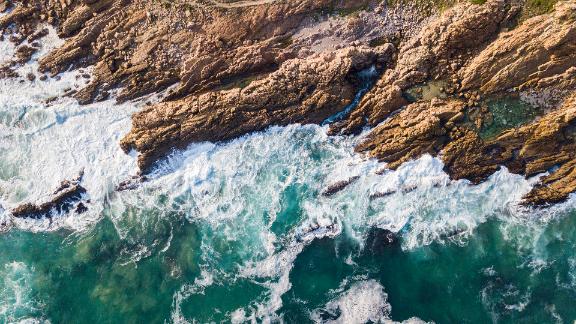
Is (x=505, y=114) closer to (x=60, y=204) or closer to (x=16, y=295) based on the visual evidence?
(x=60, y=204)

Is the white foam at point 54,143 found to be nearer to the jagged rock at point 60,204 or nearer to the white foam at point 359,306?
the jagged rock at point 60,204

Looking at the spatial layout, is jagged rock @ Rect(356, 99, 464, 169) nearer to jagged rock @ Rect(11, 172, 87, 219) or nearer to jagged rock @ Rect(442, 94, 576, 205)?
jagged rock @ Rect(442, 94, 576, 205)

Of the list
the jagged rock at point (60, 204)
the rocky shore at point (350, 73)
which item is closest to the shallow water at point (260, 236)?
the jagged rock at point (60, 204)

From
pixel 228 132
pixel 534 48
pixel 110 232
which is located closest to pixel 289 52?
pixel 228 132

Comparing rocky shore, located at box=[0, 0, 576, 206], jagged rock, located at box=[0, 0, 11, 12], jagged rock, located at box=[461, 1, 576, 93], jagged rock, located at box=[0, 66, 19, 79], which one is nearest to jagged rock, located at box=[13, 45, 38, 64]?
jagged rock, located at box=[0, 66, 19, 79]

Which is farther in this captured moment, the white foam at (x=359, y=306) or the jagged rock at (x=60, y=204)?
the jagged rock at (x=60, y=204)

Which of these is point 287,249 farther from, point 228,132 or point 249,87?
point 249,87
